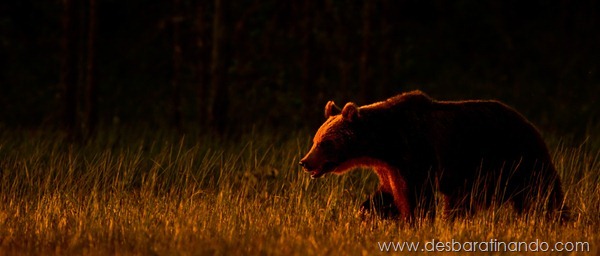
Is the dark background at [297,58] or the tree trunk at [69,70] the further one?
the dark background at [297,58]

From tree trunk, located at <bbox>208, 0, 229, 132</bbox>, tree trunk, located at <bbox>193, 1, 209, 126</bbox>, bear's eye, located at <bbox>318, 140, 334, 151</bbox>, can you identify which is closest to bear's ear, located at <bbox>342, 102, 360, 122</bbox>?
bear's eye, located at <bbox>318, 140, 334, 151</bbox>

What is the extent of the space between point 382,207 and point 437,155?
1.91 feet

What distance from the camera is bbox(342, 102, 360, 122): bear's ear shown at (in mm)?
6912

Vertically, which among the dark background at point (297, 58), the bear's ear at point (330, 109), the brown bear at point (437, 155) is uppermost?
the bear's ear at point (330, 109)

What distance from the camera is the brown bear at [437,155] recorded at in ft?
22.9

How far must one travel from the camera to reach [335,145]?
6969 millimetres

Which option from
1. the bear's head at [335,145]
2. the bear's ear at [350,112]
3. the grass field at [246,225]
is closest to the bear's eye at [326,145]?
the bear's head at [335,145]

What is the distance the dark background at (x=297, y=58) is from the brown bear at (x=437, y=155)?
40.4 ft

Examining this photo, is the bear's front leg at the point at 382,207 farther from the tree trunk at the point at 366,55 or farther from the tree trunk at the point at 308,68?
the tree trunk at the point at 308,68

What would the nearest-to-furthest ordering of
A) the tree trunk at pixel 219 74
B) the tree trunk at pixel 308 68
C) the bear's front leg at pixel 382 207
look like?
1. the bear's front leg at pixel 382 207
2. the tree trunk at pixel 219 74
3. the tree trunk at pixel 308 68

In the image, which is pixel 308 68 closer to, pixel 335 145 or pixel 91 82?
pixel 91 82

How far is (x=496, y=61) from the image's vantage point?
32500mm

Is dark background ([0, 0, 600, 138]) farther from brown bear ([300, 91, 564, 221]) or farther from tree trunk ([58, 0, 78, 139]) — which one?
brown bear ([300, 91, 564, 221])

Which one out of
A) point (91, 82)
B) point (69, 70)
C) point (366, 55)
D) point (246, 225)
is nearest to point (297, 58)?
point (366, 55)
